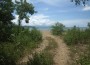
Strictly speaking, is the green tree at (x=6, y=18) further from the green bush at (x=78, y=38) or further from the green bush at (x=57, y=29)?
the green bush at (x=57, y=29)

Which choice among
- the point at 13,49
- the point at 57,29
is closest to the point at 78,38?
the point at 13,49

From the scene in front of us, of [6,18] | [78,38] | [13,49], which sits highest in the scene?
[6,18]

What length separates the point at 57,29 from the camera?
28.7 metres

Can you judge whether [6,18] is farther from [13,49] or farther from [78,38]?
[78,38]

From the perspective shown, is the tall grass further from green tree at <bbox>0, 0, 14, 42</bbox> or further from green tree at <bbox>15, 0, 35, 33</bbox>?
green tree at <bbox>15, 0, 35, 33</bbox>

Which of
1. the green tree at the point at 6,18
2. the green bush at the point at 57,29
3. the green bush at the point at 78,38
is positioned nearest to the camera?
the green tree at the point at 6,18

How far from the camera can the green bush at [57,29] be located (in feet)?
92.8

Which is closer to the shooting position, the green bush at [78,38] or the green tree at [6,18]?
the green tree at [6,18]

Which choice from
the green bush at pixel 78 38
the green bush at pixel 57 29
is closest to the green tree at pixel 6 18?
the green bush at pixel 78 38

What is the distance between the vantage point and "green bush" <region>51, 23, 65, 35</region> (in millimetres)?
28270

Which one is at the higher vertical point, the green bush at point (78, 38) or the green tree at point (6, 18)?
the green tree at point (6, 18)

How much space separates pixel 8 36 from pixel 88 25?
1674 cm

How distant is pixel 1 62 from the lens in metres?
11.6

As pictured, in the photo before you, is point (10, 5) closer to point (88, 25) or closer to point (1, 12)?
point (1, 12)
